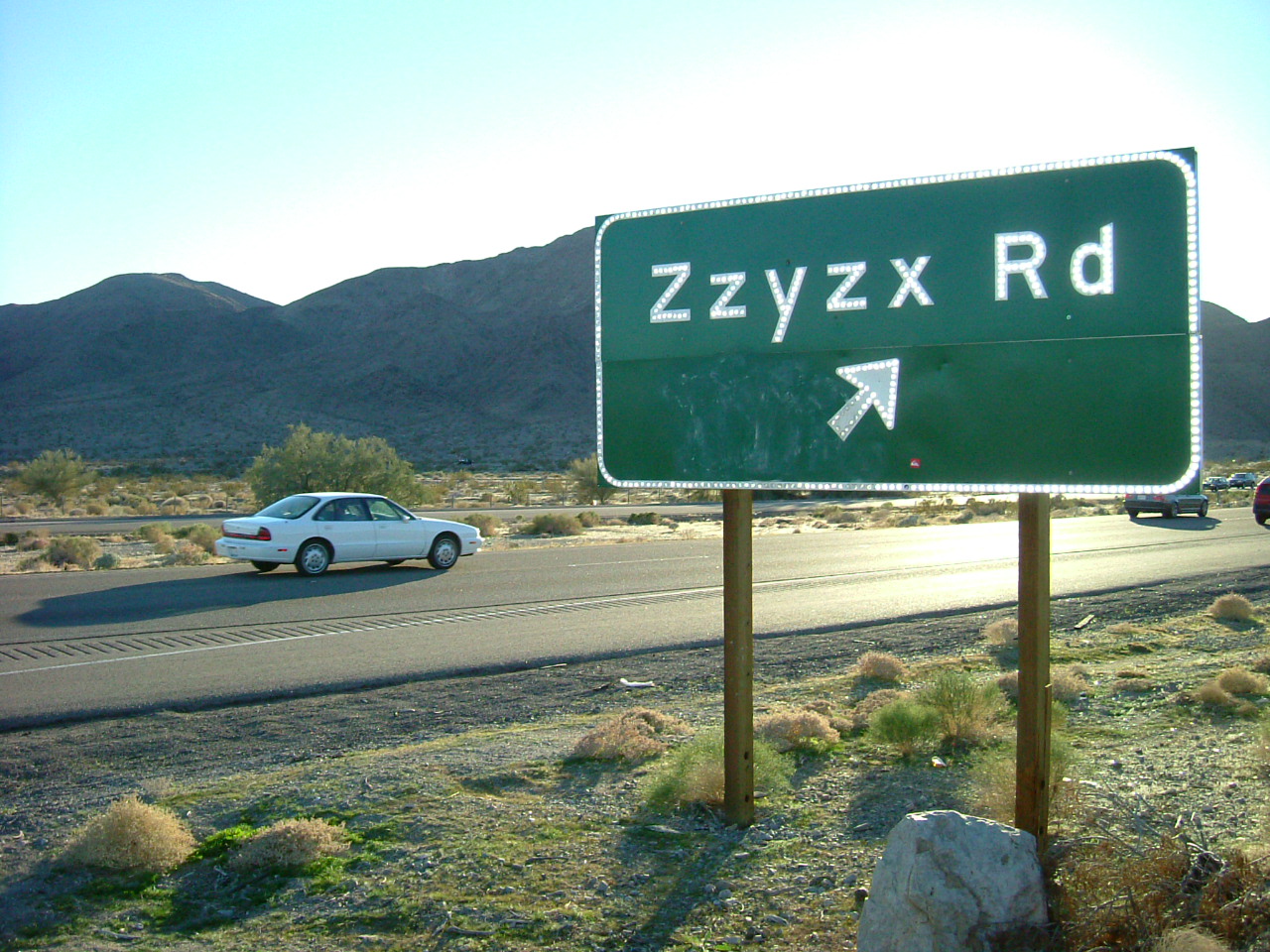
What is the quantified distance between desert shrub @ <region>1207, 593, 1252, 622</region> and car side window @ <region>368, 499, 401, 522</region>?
13.1m

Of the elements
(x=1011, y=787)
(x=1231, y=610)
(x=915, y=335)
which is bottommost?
(x=1231, y=610)

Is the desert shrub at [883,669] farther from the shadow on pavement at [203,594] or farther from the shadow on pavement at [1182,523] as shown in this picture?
the shadow on pavement at [1182,523]

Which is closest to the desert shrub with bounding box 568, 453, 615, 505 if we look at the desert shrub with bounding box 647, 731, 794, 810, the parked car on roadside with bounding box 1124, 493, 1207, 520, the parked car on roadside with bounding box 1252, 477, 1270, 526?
the parked car on roadside with bounding box 1124, 493, 1207, 520

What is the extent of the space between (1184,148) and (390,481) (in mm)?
31721

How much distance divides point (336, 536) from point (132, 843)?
551 inches

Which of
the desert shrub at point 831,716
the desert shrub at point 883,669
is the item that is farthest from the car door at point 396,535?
the desert shrub at point 831,716

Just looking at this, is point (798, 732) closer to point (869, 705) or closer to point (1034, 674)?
point (869, 705)

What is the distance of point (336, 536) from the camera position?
736 inches

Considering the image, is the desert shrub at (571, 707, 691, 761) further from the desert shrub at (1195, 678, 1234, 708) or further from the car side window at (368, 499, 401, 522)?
the car side window at (368, 499, 401, 522)

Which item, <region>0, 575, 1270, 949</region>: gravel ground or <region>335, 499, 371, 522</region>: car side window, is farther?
<region>335, 499, 371, 522</region>: car side window

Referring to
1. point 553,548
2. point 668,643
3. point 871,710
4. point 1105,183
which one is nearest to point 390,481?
point 553,548

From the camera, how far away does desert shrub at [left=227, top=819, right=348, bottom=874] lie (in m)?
4.91

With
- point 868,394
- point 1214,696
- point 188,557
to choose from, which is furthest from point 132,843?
point 188,557

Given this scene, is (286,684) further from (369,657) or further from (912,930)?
(912,930)
